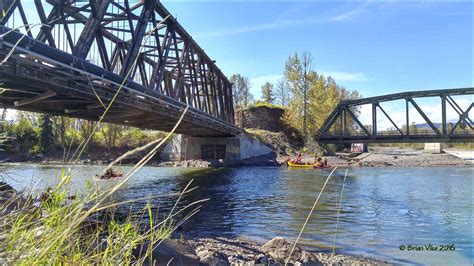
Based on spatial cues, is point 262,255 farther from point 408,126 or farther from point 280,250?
point 408,126

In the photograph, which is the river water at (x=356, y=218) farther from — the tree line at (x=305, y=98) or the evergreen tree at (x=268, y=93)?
the evergreen tree at (x=268, y=93)

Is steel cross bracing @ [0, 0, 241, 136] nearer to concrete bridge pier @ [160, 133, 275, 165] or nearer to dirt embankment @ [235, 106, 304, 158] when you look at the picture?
concrete bridge pier @ [160, 133, 275, 165]

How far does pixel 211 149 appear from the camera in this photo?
54000 mm

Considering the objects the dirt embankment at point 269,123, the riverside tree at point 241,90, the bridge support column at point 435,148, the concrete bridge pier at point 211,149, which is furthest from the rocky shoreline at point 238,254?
the riverside tree at point 241,90

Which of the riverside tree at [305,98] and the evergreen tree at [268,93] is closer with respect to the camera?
the riverside tree at [305,98]

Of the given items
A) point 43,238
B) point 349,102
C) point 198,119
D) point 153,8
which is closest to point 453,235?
point 43,238

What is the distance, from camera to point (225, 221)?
1476 cm

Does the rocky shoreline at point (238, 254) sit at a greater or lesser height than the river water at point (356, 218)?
greater

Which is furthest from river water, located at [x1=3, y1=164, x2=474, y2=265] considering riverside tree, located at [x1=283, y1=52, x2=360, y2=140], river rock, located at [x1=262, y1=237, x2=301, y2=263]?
riverside tree, located at [x1=283, y1=52, x2=360, y2=140]

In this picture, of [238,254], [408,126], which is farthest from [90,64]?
[408,126]

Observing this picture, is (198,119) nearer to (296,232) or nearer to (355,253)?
(296,232)

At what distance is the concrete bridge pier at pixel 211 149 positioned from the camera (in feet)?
169

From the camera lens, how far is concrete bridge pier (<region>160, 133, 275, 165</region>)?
169 ft

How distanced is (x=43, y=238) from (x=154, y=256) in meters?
3.73
